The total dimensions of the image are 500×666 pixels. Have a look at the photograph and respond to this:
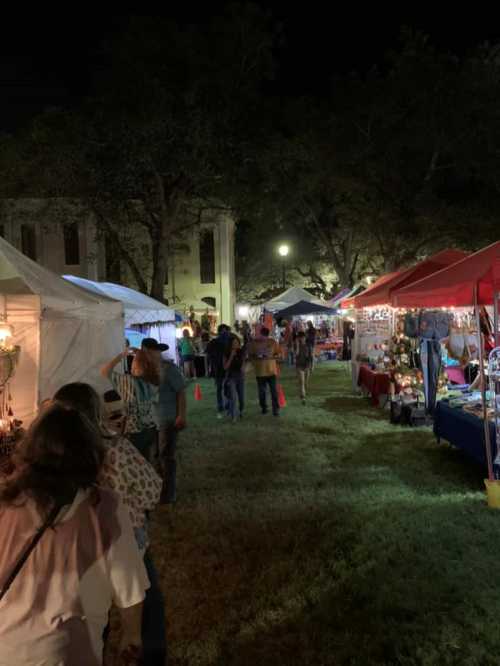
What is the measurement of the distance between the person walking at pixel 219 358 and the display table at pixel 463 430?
426cm

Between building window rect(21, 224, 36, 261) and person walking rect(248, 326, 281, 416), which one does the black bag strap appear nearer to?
person walking rect(248, 326, 281, 416)

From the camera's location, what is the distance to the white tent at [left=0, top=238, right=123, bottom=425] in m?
7.37

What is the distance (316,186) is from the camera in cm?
2772

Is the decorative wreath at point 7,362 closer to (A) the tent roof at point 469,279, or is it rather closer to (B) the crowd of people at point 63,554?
(A) the tent roof at point 469,279

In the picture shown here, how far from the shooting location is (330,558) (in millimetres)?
4617

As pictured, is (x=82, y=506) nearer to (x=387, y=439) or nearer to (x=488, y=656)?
(x=488, y=656)

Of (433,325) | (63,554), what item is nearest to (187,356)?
(433,325)

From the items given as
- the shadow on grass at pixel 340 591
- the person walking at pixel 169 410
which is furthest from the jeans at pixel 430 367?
the person walking at pixel 169 410

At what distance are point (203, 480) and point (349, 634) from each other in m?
3.64

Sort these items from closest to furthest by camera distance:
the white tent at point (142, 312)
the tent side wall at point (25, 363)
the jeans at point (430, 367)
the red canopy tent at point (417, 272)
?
the tent side wall at point (25, 363) → the jeans at point (430, 367) → the red canopy tent at point (417, 272) → the white tent at point (142, 312)

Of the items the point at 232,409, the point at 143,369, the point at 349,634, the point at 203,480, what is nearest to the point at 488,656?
the point at 349,634

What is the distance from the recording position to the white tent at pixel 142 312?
12969mm

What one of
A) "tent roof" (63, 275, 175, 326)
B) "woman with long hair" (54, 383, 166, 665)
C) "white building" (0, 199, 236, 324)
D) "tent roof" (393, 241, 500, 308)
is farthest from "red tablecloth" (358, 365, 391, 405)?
"white building" (0, 199, 236, 324)

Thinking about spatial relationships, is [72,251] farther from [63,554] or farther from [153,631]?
[63,554]
